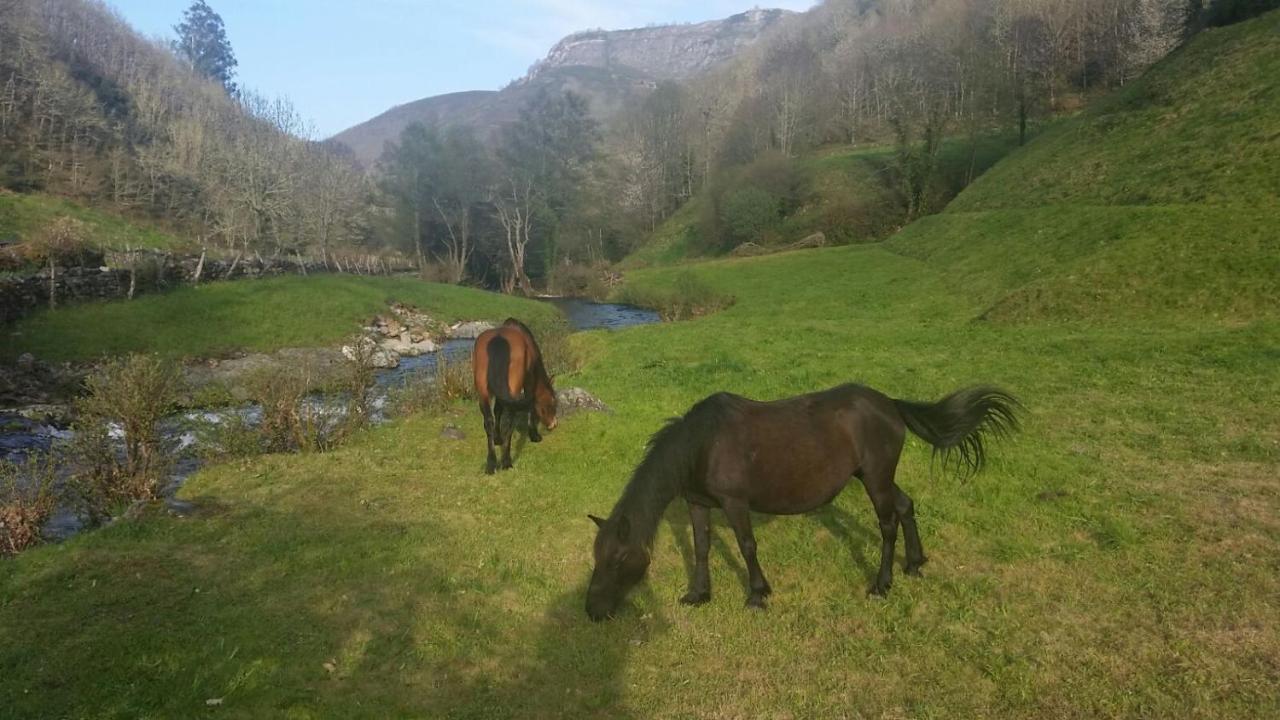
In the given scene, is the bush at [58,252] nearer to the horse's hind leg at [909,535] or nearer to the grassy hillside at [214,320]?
the grassy hillside at [214,320]

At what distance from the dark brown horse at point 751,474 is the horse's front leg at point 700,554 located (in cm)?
1

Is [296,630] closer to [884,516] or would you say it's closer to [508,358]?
[508,358]

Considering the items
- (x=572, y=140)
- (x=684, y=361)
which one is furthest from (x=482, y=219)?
(x=684, y=361)

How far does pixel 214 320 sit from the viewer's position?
28859 millimetres

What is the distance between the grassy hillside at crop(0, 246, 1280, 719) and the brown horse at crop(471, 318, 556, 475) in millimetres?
600

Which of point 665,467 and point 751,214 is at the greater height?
point 751,214

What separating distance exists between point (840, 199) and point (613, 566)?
221 ft

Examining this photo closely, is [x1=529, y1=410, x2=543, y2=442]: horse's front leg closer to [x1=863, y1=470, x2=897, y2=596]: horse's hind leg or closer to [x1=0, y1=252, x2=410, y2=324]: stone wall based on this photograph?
[x1=863, y1=470, x2=897, y2=596]: horse's hind leg

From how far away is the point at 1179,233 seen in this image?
24031 mm

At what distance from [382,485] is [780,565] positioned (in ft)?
21.6

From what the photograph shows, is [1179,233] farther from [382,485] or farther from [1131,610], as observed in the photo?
[382,485]

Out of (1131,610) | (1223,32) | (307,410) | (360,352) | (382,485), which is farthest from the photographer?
(1223,32)

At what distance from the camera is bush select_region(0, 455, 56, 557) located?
863cm

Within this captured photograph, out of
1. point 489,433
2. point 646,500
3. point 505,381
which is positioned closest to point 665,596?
point 646,500
